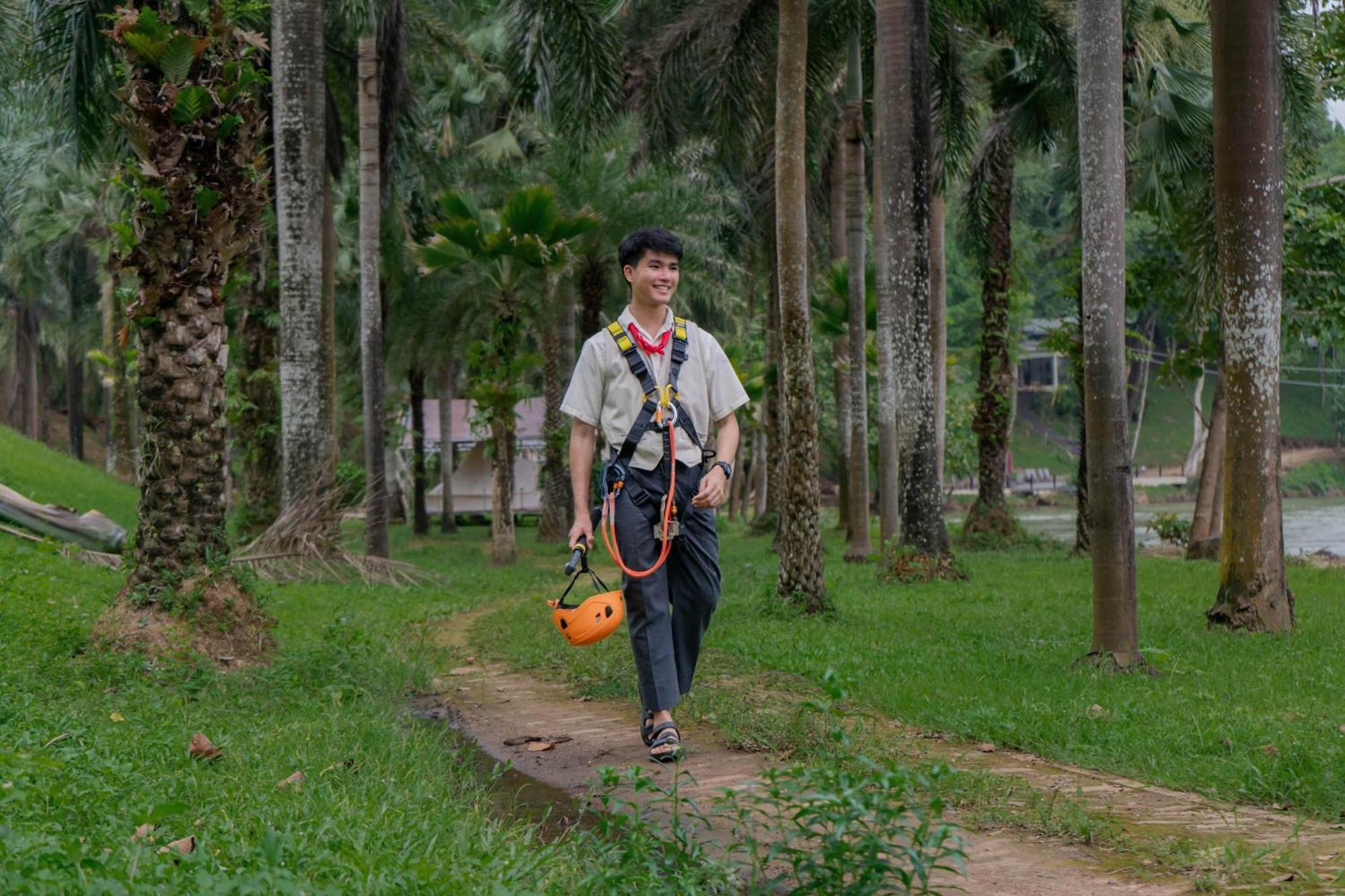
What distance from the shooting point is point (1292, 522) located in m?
40.9

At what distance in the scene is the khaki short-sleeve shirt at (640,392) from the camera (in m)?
5.95

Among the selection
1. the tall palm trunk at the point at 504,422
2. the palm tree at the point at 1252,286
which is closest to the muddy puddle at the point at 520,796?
the palm tree at the point at 1252,286

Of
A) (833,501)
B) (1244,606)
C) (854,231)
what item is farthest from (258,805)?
(833,501)

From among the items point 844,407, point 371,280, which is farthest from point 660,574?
point 844,407

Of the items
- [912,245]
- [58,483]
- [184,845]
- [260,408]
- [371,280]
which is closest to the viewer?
[184,845]

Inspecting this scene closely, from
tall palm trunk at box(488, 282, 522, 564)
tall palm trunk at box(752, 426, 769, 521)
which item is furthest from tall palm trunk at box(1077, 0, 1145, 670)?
tall palm trunk at box(752, 426, 769, 521)

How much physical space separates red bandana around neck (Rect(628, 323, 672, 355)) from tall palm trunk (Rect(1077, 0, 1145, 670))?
3160 millimetres

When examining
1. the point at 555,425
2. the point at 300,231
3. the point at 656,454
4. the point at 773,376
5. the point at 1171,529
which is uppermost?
the point at 300,231

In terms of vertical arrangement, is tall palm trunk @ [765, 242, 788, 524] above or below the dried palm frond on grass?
above

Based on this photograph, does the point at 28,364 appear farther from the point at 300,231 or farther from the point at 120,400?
the point at 300,231

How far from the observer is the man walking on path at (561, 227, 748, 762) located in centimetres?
589

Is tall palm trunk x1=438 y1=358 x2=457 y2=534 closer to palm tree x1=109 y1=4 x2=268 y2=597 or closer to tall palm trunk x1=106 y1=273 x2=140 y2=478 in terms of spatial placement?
tall palm trunk x1=106 y1=273 x2=140 y2=478

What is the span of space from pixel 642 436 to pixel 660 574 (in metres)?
0.62

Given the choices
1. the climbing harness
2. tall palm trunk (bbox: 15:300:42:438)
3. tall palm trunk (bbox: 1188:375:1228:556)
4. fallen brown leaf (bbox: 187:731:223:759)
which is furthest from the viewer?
tall palm trunk (bbox: 15:300:42:438)
